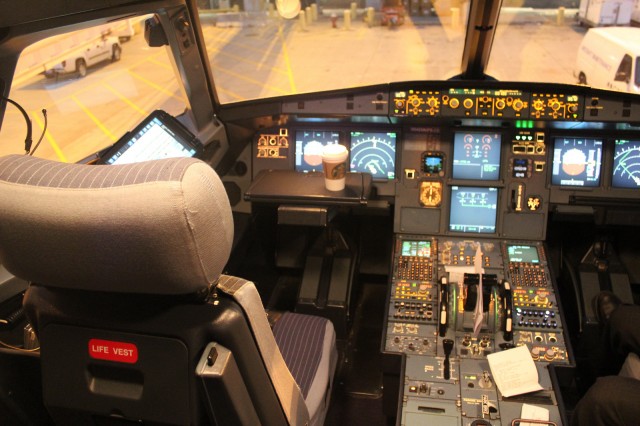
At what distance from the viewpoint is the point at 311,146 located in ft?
10.3

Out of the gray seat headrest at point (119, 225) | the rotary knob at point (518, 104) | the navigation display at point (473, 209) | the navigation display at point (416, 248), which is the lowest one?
the navigation display at point (416, 248)

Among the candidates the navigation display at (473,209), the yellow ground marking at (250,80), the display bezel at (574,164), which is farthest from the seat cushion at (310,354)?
the yellow ground marking at (250,80)

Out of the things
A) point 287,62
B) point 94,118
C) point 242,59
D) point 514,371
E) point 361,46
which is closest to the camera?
point 514,371

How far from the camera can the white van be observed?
5.76 m

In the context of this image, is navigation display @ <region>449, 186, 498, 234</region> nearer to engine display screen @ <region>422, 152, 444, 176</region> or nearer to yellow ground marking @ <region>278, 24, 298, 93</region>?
engine display screen @ <region>422, 152, 444, 176</region>

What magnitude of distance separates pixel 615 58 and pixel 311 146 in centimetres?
428

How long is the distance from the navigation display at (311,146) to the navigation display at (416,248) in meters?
0.61

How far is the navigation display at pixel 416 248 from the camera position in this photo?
2.95 m

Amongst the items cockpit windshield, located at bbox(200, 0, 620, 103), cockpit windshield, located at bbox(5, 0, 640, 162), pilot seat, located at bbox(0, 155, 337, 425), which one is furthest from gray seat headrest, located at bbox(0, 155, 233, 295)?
cockpit windshield, located at bbox(200, 0, 620, 103)

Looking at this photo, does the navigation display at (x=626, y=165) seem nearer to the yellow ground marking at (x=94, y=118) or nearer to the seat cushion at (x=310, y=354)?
the seat cushion at (x=310, y=354)

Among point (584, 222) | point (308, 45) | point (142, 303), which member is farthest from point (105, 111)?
point (308, 45)

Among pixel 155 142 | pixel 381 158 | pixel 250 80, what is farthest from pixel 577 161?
pixel 250 80

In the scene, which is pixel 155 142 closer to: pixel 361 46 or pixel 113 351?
pixel 113 351

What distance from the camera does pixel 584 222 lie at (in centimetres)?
317
